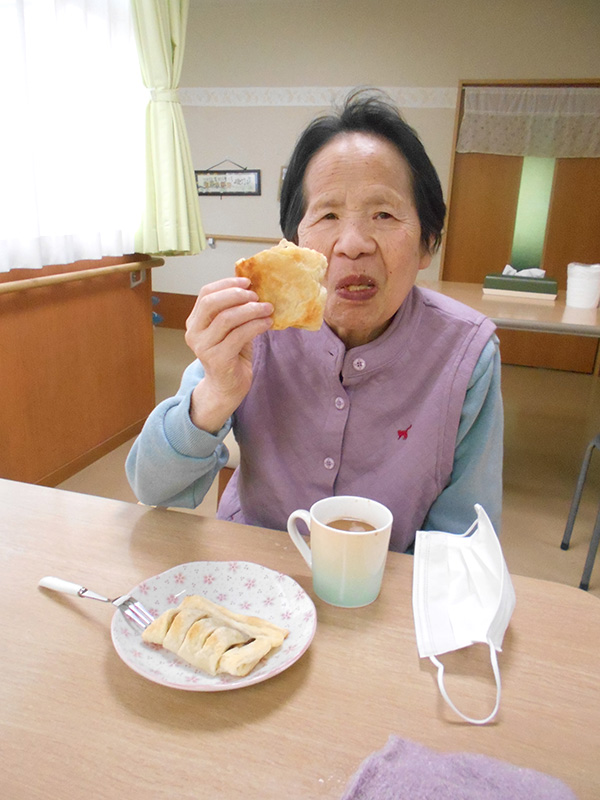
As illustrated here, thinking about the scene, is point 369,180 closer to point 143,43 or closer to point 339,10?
point 143,43

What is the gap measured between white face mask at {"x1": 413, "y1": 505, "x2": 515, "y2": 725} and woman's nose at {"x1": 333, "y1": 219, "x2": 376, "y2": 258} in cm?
52

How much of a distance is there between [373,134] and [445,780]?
42.7 inches

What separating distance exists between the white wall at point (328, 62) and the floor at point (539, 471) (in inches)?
85.9

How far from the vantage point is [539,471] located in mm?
3381

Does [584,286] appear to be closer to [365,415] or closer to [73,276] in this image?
[365,415]

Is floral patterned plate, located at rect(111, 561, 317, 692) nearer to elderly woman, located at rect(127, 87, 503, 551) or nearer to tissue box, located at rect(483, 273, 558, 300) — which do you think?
elderly woman, located at rect(127, 87, 503, 551)

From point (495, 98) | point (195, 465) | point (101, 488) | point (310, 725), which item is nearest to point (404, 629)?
point (310, 725)

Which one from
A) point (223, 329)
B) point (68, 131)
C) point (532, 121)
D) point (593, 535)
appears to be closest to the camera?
point (223, 329)

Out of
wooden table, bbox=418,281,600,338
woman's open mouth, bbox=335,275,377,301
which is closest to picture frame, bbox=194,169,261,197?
wooden table, bbox=418,281,600,338

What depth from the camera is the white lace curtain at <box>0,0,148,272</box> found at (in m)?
2.35

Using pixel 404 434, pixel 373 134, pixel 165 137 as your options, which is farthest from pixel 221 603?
pixel 165 137

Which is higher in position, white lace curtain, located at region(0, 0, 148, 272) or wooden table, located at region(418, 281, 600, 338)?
white lace curtain, located at region(0, 0, 148, 272)

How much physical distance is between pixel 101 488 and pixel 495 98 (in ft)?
15.0

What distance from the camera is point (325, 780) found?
1.83 feet
